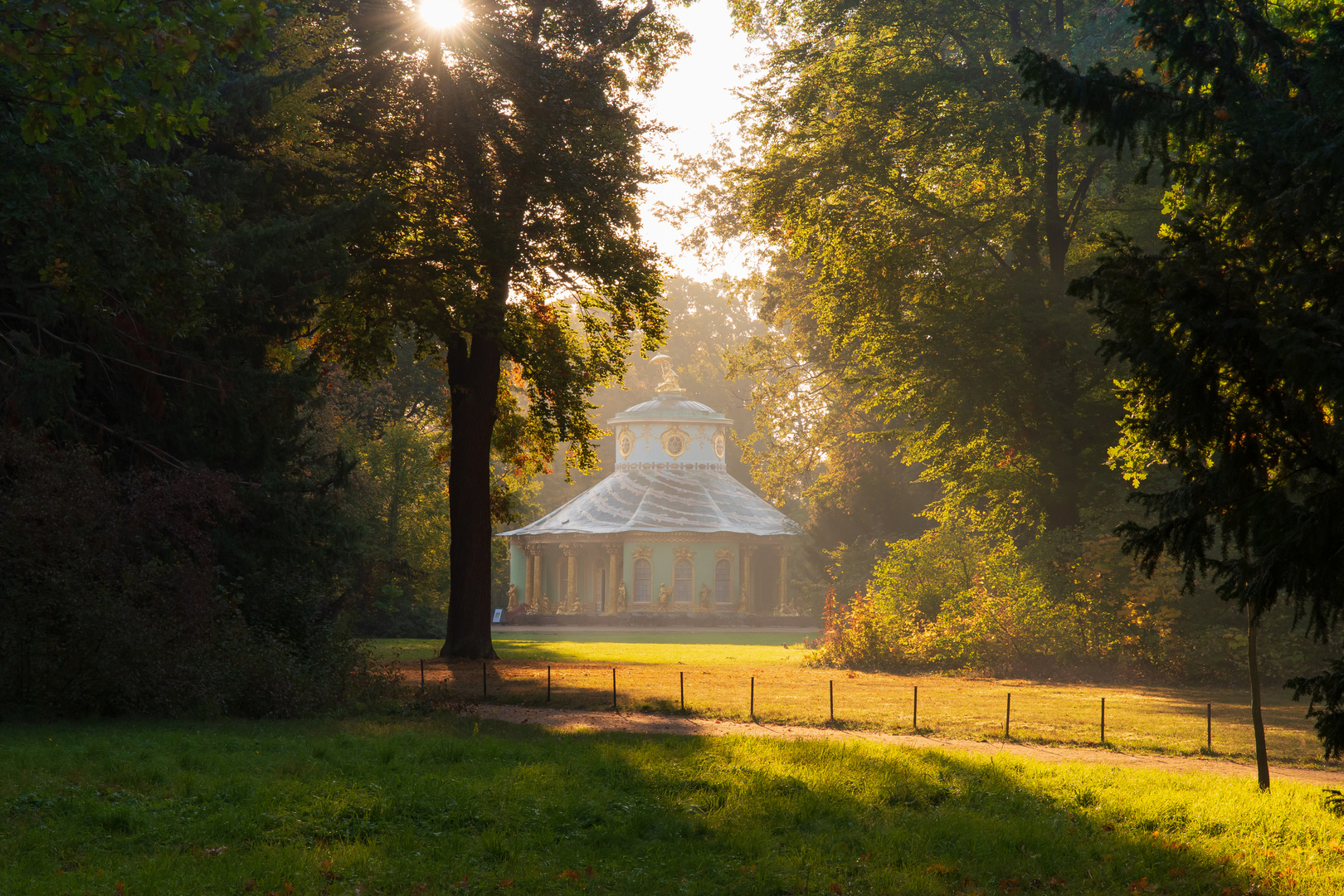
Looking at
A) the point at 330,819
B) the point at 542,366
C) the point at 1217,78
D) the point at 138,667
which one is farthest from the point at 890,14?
the point at 330,819

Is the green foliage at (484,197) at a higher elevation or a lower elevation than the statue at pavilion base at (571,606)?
higher

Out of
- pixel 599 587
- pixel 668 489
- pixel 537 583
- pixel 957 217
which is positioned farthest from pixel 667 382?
pixel 957 217

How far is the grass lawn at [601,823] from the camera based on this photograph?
8.13 metres

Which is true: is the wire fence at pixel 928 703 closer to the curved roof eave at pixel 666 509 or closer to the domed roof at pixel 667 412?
the curved roof eave at pixel 666 509

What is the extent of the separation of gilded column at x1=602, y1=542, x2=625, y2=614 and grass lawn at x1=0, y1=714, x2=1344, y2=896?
141 ft

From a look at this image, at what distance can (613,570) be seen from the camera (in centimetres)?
5641

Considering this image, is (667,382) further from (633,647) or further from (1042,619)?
(1042,619)

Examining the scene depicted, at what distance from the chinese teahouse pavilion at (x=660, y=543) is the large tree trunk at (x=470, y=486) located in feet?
98.6

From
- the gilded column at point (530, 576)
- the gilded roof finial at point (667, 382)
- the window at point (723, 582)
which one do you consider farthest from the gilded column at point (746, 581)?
the gilded roof finial at point (667, 382)

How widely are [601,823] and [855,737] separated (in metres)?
6.92

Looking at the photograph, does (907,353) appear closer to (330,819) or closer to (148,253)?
(148,253)

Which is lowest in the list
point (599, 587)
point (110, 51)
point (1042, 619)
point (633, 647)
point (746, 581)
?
point (633, 647)

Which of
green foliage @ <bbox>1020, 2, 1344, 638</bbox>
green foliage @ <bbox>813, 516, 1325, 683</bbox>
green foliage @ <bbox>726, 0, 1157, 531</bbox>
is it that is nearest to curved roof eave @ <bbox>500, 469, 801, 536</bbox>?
green foliage @ <bbox>813, 516, 1325, 683</bbox>

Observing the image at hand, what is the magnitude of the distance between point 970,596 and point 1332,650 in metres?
8.37
